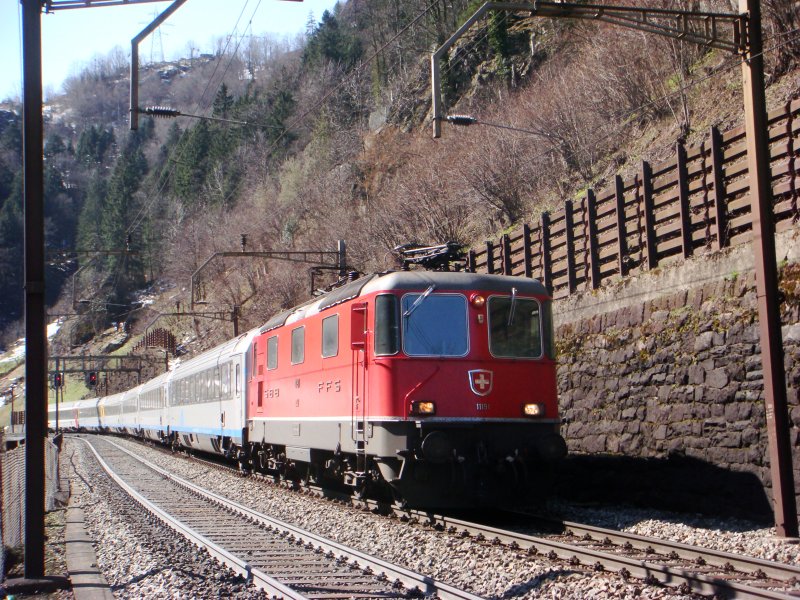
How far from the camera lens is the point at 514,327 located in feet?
41.0

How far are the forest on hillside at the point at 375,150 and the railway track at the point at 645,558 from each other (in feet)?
32.9

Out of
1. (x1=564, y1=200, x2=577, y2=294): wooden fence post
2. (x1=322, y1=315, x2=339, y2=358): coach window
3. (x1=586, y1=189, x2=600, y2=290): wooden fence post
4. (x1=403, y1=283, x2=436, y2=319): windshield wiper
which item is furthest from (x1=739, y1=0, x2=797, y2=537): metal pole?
(x1=564, y1=200, x2=577, y2=294): wooden fence post

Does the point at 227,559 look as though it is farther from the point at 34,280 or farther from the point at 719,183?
the point at 719,183

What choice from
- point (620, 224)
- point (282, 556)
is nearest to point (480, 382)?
point (282, 556)

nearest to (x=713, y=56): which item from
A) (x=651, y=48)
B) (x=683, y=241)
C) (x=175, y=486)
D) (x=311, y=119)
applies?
(x=651, y=48)

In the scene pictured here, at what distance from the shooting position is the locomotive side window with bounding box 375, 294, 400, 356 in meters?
11.8

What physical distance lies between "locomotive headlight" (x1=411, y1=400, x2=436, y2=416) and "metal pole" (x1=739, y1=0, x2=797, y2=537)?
398 centimetres

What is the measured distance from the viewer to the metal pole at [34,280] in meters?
8.91

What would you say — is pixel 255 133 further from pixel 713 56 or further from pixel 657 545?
pixel 657 545

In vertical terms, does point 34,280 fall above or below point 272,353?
above

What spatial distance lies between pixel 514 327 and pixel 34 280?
6.26 m

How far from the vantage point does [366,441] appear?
12.1 m

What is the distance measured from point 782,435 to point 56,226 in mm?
101440

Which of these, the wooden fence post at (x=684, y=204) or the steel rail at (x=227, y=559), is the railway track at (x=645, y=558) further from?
the wooden fence post at (x=684, y=204)
